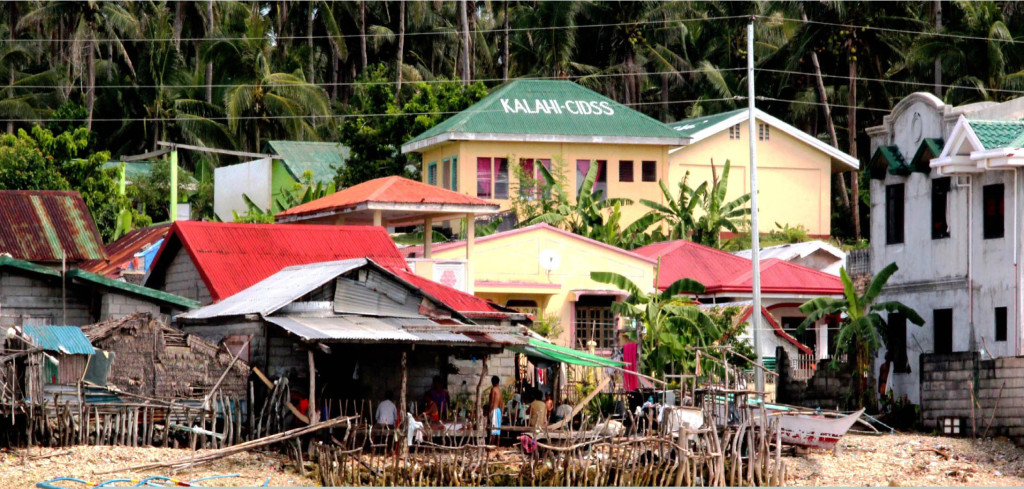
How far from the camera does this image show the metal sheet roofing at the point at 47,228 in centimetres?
3125

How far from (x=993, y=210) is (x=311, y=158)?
30621 millimetres

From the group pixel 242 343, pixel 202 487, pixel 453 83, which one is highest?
pixel 453 83

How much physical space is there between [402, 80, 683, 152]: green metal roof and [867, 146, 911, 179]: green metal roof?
15.0 metres

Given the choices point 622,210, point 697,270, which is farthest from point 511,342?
point 622,210

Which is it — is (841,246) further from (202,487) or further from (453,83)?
(202,487)

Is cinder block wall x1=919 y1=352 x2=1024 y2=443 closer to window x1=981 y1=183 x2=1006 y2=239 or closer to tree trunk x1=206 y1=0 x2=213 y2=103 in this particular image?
window x1=981 y1=183 x2=1006 y2=239

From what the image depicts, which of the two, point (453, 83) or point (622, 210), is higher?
point (453, 83)

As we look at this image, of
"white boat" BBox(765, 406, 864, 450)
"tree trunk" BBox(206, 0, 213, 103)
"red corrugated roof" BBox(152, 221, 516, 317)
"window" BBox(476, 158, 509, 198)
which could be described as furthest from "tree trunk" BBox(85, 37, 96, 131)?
"white boat" BBox(765, 406, 864, 450)

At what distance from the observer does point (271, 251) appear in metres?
31.9

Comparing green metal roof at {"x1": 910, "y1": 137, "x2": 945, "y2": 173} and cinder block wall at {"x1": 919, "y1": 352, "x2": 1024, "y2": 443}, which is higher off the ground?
green metal roof at {"x1": 910, "y1": 137, "x2": 945, "y2": 173}

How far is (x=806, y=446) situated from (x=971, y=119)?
793 centimetres

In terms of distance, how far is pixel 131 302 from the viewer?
29516mm

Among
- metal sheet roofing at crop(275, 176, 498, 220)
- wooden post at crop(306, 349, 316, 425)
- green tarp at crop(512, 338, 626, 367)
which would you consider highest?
metal sheet roofing at crop(275, 176, 498, 220)

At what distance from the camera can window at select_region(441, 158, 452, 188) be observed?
48.4 metres
